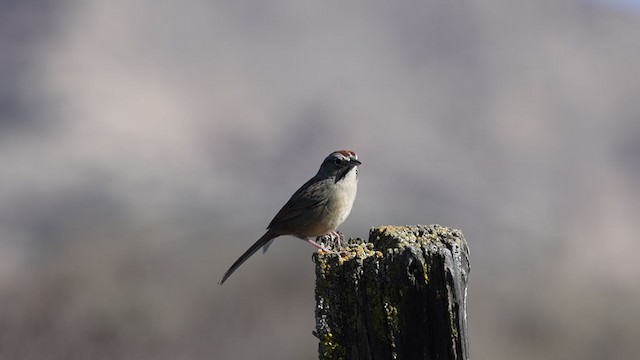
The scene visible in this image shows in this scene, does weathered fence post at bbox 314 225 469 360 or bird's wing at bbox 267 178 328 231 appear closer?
weathered fence post at bbox 314 225 469 360

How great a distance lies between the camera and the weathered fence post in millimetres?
4117

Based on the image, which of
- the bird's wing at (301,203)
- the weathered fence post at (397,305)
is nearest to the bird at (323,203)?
the bird's wing at (301,203)

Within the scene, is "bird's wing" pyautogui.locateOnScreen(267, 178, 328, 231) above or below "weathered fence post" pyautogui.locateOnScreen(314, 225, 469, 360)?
above

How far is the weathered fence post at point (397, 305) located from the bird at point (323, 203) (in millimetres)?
3821

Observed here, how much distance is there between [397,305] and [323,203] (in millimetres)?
4065

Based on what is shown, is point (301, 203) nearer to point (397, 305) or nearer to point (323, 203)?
point (323, 203)

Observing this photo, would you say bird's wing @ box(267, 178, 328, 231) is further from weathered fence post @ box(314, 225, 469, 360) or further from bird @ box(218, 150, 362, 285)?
weathered fence post @ box(314, 225, 469, 360)

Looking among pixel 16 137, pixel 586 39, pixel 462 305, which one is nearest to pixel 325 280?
pixel 462 305

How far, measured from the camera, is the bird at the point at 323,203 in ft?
26.8

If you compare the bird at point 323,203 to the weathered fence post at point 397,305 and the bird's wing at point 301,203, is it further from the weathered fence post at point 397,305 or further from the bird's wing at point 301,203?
the weathered fence post at point 397,305

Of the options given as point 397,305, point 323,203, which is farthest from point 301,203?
point 397,305

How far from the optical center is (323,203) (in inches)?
322

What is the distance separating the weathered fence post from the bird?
382cm

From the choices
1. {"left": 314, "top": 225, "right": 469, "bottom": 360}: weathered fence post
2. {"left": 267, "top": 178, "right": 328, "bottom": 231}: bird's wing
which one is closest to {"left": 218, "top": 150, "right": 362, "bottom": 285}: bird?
{"left": 267, "top": 178, "right": 328, "bottom": 231}: bird's wing
